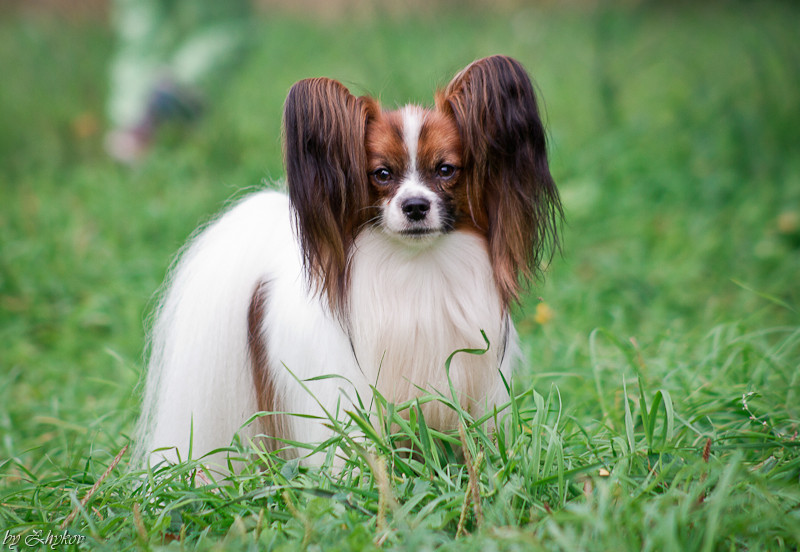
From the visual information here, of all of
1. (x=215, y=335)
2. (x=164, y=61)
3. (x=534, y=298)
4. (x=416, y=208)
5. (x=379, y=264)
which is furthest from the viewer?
(x=164, y=61)

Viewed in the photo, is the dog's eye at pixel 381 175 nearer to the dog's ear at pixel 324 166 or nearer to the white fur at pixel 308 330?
the dog's ear at pixel 324 166

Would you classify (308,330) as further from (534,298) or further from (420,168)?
(534,298)

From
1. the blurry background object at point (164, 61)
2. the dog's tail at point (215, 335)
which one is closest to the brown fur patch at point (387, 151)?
the dog's tail at point (215, 335)

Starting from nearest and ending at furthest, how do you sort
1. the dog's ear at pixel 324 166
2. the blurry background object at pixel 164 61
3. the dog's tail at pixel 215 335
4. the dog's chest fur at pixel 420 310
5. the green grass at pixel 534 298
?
the green grass at pixel 534 298 < the dog's ear at pixel 324 166 < the dog's chest fur at pixel 420 310 < the dog's tail at pixel 215 335 < the blurry background object at pixel 164 61

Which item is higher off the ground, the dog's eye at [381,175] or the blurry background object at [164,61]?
the blurry background object at [164,61]

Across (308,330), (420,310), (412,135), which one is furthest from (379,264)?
(412,135)

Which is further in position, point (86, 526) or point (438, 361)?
point (438, 361)

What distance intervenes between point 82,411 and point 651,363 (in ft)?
9.61

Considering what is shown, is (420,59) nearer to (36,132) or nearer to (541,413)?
(36,132)

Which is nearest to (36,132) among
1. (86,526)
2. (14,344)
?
(14,344)

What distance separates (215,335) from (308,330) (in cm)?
45

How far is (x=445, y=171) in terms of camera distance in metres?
2.47

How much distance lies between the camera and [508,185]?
2.47 meters

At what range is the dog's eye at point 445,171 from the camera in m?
2.46
